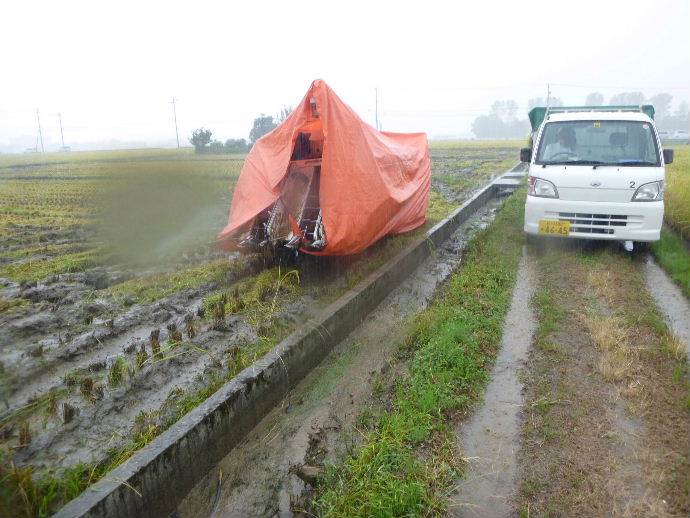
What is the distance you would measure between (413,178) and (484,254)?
164 cm

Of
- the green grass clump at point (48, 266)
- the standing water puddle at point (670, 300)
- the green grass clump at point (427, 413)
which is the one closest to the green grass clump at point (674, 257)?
the standing water puddle at point (670, 300)

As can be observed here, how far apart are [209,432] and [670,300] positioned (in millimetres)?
4772

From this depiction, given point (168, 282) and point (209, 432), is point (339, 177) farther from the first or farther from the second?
point (209, 432)

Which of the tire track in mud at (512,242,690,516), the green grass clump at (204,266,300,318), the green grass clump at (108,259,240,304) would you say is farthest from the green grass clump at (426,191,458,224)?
the green grass clump at (108,259,240,304)

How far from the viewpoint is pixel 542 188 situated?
632 centimetres

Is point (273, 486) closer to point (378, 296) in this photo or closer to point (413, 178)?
point (378, 296)

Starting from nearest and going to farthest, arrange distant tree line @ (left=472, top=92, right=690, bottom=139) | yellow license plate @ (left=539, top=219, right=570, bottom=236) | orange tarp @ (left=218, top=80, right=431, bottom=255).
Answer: orange tarp @ (left=218, top=80, right=431, bottom=255) < yellow license plate @ (left=539, top=219, right=570, bottom=236) < distant tree line @ (left=472, top=92, right=690, bottom=139)

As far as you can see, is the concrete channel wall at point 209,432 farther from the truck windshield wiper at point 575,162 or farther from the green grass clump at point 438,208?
the green grass clump at point 438,208

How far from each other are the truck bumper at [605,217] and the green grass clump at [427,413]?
4.66 ft

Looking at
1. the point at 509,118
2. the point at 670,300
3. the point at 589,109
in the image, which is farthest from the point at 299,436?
the point at 509,118

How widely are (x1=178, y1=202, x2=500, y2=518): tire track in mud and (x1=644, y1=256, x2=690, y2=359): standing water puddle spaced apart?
247 centimetres

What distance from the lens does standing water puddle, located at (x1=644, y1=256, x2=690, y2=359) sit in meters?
4.15

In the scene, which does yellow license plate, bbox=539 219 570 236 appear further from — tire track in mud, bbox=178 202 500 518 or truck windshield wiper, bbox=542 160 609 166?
tire track in mud, bbox=178 202 500 518

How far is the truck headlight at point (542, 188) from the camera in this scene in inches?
245
